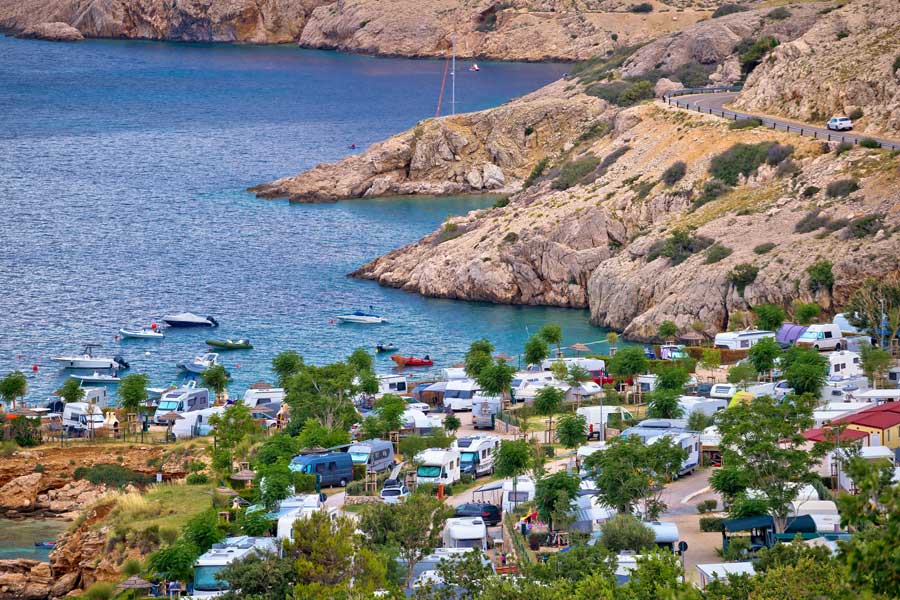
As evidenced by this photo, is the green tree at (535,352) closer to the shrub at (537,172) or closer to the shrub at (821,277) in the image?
the shrub at (821,277)

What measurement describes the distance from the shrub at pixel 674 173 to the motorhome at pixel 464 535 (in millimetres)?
51081

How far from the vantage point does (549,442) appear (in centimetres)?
5678

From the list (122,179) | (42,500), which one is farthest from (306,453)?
(122,179)

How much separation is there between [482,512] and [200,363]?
1405 inches

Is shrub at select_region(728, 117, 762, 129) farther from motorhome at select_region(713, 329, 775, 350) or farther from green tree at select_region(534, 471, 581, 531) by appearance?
green tree at select_region(534, 471, 581, 531)

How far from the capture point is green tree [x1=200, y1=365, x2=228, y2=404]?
7062cm

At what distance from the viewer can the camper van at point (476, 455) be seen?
5272 centimetres

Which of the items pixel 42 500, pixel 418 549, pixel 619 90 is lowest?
pixel 42 500

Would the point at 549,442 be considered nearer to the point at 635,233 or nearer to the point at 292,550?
the point at 292,550

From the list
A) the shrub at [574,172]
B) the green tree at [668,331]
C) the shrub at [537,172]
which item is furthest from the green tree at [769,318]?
the shrub at [537,172]

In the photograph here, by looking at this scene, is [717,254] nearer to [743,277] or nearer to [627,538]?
[743,277]

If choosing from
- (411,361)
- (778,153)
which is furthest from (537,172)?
(411,361)

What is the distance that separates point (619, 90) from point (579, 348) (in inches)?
2154

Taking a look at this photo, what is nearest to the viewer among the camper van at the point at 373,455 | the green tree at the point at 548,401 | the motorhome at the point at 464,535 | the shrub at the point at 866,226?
the motorhome at the point at 464,535
